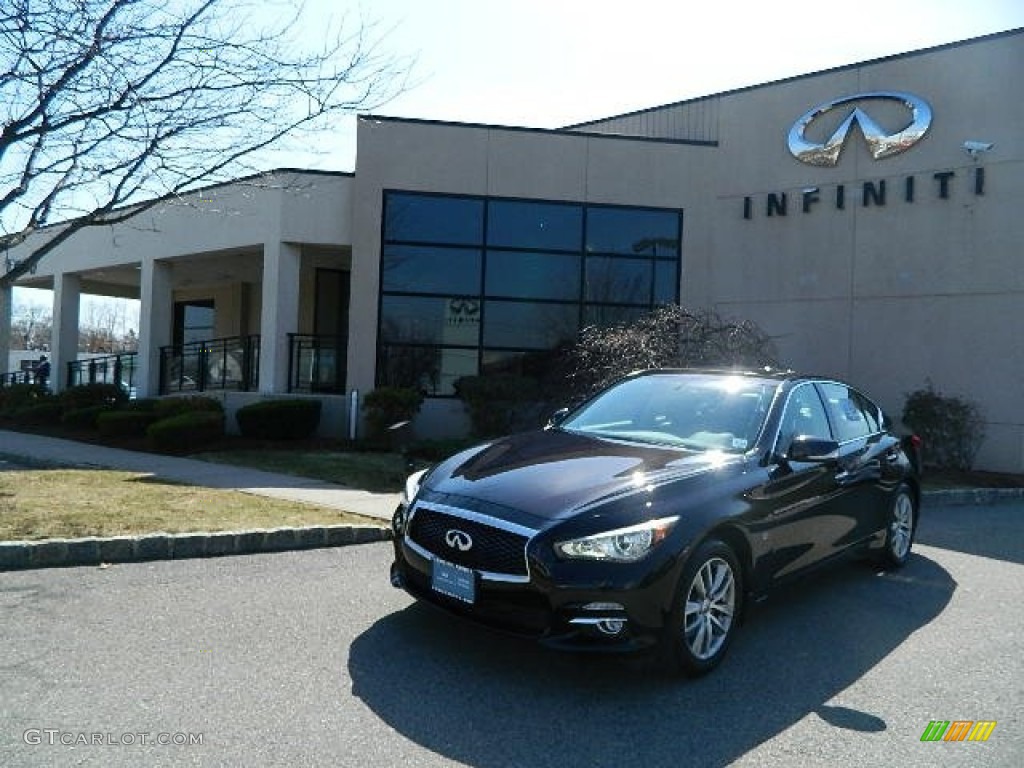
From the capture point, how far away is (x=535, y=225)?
1616cm

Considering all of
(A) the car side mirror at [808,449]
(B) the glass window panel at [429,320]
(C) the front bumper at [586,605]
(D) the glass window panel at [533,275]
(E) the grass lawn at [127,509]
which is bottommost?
(E) the grass lawn at [127,509]

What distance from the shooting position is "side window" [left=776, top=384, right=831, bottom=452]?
5.59 m

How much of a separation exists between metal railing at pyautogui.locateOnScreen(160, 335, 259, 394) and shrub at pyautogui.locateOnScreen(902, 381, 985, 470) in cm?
1201

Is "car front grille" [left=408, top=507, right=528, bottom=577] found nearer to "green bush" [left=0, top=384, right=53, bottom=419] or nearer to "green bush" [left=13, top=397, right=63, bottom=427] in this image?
"green bush" [left=13, top=397, right=63, bottom=427]

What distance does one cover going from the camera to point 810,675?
469 cm

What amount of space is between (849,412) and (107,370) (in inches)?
791

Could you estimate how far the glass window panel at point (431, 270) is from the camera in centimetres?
1584

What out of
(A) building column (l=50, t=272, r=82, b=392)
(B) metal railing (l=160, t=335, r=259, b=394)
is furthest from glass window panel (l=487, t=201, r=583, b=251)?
(A) building column (l=50, t=272, r=82, b=392)

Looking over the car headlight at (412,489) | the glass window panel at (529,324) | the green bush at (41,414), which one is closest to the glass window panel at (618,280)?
the glass window panel at (529,324)

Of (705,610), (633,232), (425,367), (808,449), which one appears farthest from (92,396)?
(705,610)

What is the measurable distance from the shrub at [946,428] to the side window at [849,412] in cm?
702

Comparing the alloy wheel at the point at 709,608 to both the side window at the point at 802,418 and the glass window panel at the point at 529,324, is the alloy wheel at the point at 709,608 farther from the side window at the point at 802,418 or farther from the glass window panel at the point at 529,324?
the glass window panel at the point at 529,324

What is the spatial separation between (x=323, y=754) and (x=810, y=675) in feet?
8.50

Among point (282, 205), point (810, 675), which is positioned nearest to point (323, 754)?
point (810, 675)
